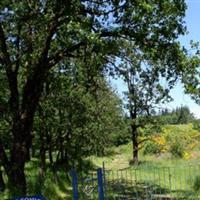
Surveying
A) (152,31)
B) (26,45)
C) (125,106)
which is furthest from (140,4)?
(125,106)

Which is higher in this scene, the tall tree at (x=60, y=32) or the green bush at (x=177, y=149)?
the tall tree at (x=60, y=32)

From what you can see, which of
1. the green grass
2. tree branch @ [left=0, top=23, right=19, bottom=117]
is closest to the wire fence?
the green grass

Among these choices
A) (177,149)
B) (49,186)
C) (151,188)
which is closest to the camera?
(151,188)

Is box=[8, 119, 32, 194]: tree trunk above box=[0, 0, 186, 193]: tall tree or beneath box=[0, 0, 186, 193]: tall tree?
beneath

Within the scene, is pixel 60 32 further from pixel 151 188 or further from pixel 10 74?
pixel 151 188

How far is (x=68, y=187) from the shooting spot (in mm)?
25859

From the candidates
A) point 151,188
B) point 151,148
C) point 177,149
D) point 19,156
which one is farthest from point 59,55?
point 151,148

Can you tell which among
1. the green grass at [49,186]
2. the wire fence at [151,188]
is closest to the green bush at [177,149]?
the wire fence at [151,188]

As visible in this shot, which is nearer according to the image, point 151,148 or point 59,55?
point 59,55

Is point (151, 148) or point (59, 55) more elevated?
point (59, 55)

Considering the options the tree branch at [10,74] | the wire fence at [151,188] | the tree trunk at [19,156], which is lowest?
the wire fence at [151,188]

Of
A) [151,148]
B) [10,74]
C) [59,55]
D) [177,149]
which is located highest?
[59,55]

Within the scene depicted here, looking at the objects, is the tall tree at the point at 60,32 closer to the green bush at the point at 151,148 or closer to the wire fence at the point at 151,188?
the wire fence at the point at 151,188

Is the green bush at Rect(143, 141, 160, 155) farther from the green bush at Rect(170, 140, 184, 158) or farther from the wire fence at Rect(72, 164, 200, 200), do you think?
the wire fence at Rect(72, 164, 200, 200)
